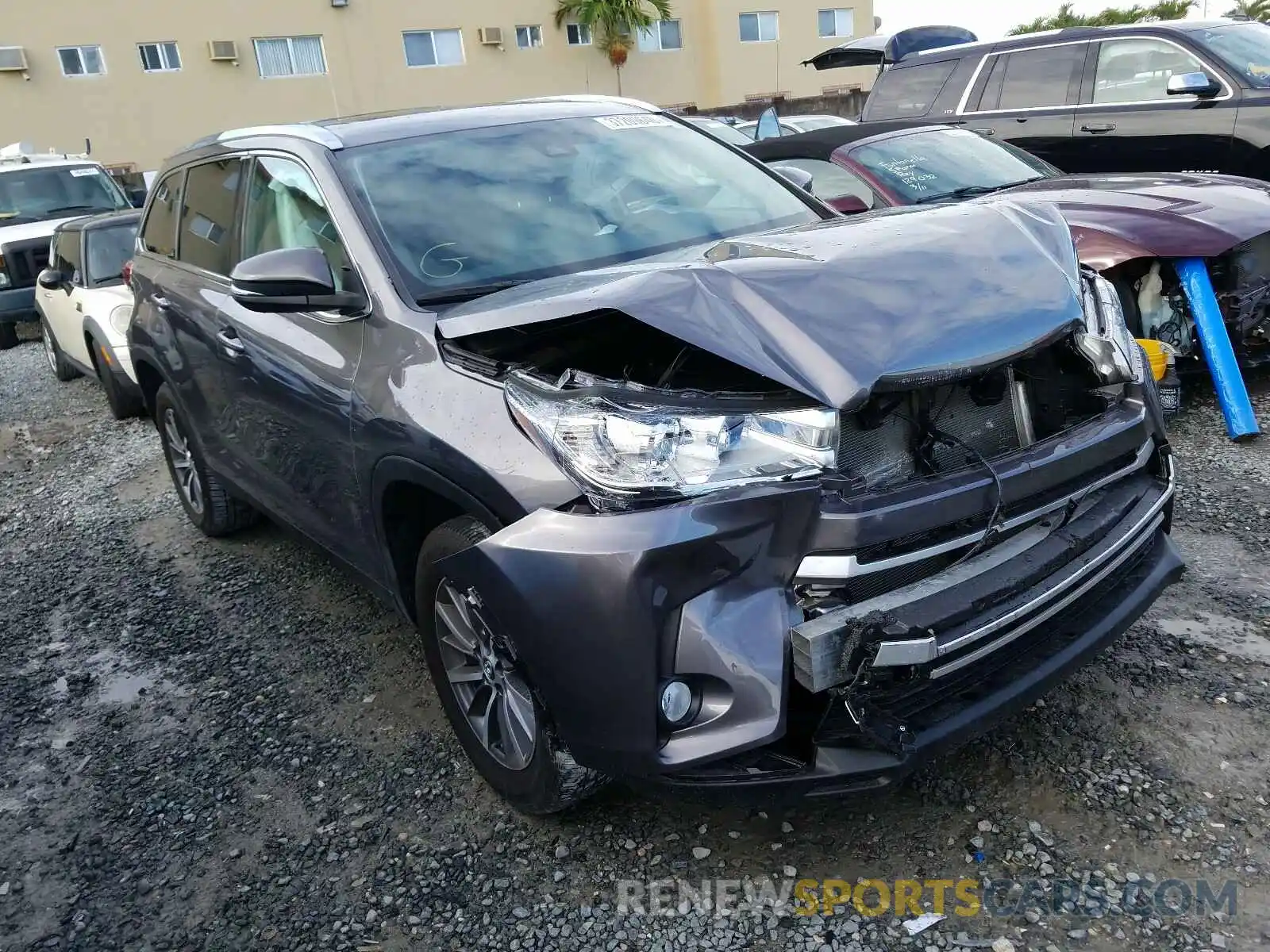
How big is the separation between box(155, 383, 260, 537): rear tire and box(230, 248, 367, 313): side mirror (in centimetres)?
180

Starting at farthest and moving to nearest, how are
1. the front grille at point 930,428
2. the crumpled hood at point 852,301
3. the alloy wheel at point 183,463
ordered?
the alloy wheel at point 183,463
the front grille at point 930,428
the crumpled hood at point 852,301

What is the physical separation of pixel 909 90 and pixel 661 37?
22.6 metres

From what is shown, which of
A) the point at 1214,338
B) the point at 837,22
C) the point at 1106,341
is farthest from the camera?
the point at 837,22

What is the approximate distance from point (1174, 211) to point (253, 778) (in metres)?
4.66

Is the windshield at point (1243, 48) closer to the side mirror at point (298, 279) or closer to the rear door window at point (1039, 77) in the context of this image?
the rear door window at point (1039, 77)

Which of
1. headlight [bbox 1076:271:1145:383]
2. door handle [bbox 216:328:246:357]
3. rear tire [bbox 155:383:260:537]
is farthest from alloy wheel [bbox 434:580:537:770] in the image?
rear tire [bbox 155:383:260:537]

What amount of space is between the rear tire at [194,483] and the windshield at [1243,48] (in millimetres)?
7135

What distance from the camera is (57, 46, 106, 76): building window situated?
72.1 feet

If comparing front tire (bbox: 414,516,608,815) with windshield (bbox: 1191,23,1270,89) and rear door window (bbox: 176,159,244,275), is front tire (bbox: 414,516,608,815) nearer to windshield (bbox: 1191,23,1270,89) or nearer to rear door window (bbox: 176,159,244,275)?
rear door window (bbox: 176,159,244,275)

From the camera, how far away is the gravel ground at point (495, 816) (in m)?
2.31

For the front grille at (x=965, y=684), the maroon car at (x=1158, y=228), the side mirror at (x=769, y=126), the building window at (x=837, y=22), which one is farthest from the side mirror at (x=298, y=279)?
the building window at (x=837, y=22)

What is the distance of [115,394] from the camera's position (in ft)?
24.7

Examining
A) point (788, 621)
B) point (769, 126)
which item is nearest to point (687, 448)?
point (788, 621)

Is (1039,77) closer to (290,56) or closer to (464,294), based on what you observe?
(464,294)
